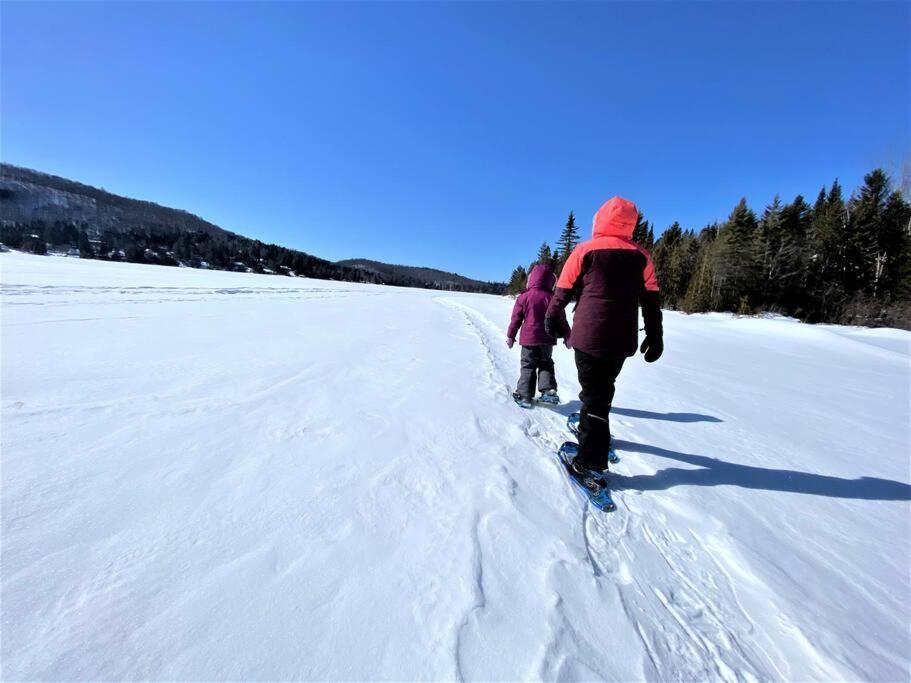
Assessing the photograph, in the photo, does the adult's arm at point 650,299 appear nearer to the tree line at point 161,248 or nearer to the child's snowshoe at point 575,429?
the child's snowshoe at point 575,429

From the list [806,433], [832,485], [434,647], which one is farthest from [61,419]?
[806,433]

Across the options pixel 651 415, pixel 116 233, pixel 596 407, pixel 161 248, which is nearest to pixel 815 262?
pixel 651 415

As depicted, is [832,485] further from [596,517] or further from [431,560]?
[431,560]

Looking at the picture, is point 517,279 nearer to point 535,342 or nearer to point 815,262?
point 815,262

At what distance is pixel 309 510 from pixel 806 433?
5.33m

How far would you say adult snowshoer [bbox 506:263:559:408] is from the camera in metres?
4.41

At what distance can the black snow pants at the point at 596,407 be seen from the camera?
8.72ft

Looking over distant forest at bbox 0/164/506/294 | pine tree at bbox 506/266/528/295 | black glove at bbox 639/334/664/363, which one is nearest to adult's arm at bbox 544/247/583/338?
black glove at bbox 639/334/664/363

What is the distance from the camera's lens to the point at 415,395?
13.8ft

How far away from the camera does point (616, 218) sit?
2709mm

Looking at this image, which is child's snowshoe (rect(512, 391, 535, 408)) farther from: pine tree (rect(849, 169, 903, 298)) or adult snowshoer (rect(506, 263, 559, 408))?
pine tree (rect(849, 169, 903, 298))

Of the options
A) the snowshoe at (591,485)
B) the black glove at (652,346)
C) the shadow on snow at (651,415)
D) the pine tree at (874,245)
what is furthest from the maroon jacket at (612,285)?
the pine tree at (874,245)

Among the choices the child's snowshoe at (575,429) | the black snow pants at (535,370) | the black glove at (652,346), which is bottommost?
the child's snowshoe at (575,429)

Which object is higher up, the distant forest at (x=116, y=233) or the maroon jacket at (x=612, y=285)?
the distant forest at (x=116, y=233)
